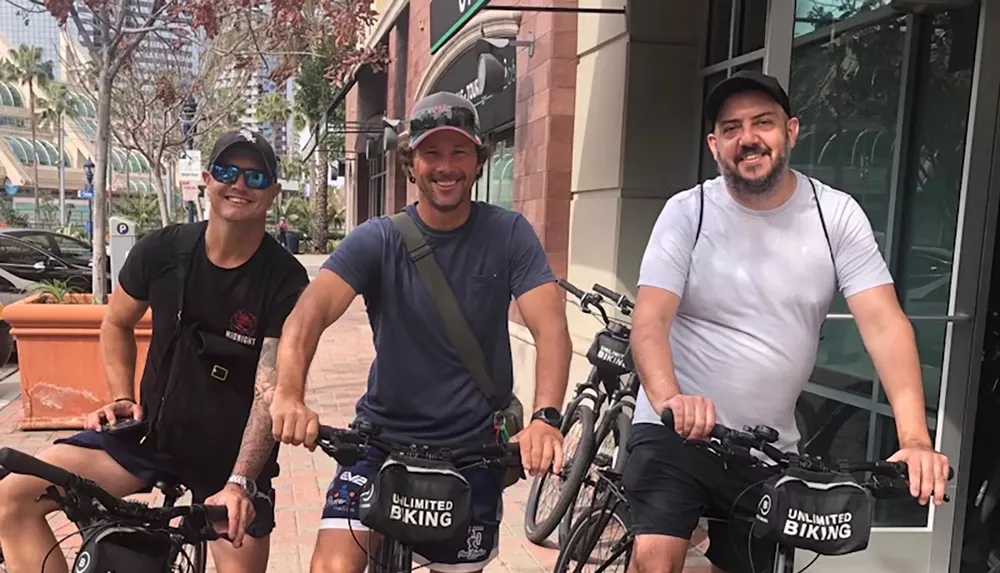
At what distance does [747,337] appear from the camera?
2.42 metres

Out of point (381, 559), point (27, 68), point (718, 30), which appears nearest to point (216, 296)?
point (381, 559)

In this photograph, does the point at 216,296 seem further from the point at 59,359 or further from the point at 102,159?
the point at 102,159

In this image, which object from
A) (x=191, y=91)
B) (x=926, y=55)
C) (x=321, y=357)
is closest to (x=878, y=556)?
(x=926, y=55)

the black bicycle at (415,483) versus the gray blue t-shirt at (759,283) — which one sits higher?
the gray blue t-shirt at (759,283)

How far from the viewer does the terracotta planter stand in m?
6.33

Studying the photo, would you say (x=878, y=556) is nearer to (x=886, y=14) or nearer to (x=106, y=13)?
(x=886, y=14)

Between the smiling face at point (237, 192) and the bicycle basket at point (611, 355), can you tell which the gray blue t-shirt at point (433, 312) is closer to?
the smiling face at point (237, 192)

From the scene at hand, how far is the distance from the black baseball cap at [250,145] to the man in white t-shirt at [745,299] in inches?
47.2

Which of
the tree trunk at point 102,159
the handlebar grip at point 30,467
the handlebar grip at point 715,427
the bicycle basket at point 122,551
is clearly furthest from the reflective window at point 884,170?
the tree trunk at point 102,159

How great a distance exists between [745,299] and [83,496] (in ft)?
5.79

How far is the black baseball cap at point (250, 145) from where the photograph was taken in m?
2.61

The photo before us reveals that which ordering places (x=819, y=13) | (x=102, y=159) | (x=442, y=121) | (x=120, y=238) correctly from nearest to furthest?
(x=442, y=121), (x=819, y=13), (x=120, y=238), (x=102, y=159)

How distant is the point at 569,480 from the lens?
13.7 feet

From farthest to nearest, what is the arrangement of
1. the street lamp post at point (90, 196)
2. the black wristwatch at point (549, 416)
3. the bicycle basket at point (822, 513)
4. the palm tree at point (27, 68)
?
1. the palm tree at point (27, 68)
2. the street lamp post at point (90, 196)
3. the black wristwatch at point (549, 416)
4. the bicycle basket at point (822, 513)
